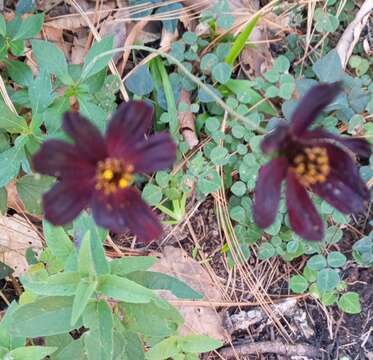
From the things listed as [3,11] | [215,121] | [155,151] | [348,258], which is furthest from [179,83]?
[155,151]

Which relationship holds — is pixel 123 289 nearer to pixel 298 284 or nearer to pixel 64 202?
pixel 64 202

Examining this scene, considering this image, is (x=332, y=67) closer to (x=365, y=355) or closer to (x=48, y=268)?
(x=365, y=355)

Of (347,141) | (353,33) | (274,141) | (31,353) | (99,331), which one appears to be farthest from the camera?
(353,33)

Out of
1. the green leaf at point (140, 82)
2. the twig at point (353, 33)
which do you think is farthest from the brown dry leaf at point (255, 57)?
the green leaf at point (140, 82)

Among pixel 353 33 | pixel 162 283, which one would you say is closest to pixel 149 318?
pixel 162 283

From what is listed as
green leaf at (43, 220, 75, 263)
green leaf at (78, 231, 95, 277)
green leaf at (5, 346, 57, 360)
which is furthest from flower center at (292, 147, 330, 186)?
green leaf at (5, 346, 57, 360)

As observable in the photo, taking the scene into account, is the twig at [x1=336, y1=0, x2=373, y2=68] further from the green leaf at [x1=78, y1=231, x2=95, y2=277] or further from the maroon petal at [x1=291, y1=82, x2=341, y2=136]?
the green leaf at [x1=78, y1=231, x2=95, y2=277]

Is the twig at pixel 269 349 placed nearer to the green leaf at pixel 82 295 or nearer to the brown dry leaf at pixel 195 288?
the brown dry leaf at pixel 195 288

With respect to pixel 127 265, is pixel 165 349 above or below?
below
